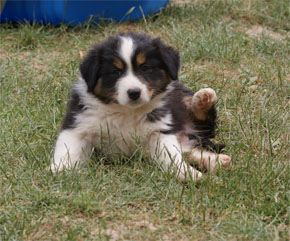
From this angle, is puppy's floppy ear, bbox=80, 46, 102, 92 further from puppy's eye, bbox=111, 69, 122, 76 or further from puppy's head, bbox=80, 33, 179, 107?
puppy's eye, bbox=111, 69, 122, 76

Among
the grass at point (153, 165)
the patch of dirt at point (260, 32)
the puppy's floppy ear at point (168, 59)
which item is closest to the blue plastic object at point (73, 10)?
the grass at point (153, 165)

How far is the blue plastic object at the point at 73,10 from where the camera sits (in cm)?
777

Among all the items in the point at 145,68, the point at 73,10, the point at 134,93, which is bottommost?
the point at 73,10

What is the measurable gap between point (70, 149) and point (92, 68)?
2.24 feet

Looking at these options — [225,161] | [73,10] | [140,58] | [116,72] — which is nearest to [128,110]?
[116,72]

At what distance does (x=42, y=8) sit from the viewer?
7.80 metres

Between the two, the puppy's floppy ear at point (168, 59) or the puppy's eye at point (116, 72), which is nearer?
the puppy's eye at point (116, 72)

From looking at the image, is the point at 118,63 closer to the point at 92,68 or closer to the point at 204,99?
the point at 92,68

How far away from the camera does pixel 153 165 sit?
4508mm

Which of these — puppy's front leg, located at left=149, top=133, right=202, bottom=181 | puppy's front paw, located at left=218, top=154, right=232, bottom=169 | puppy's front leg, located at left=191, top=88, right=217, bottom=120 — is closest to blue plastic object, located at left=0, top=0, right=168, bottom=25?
puppy's front leg, located at left=191, top=88, right=217, bottom=120

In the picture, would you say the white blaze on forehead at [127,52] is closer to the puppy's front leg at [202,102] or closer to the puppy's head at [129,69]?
the puppy's head at [129,69]

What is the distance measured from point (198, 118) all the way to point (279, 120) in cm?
76

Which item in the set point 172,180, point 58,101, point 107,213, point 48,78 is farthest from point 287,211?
point 48,78

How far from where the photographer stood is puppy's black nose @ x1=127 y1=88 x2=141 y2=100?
4453mm
